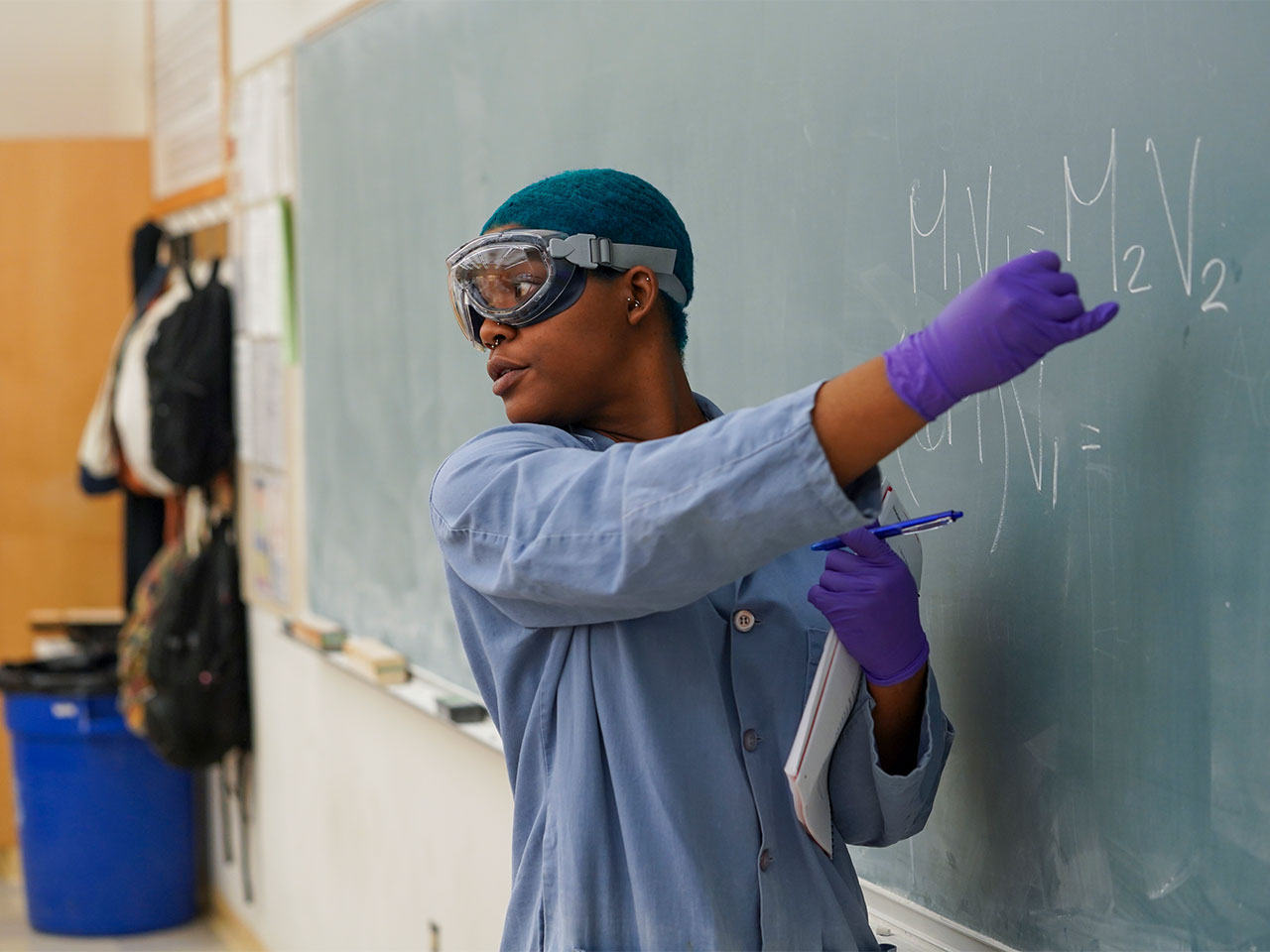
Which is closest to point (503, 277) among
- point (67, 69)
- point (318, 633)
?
point (318, 633)

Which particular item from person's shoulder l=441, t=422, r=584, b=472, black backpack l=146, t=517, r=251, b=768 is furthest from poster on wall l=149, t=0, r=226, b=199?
person's shoulder l=441, t=422, r=584, b=472

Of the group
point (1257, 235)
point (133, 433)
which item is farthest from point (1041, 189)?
point (133, 433)

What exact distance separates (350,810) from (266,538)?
75 cm

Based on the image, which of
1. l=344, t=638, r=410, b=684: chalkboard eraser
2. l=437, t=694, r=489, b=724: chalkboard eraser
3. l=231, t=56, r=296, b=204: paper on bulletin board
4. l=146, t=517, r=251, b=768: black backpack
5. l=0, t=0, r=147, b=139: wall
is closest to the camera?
l=437, t=694, r=489, b=724: chalkboard eraser

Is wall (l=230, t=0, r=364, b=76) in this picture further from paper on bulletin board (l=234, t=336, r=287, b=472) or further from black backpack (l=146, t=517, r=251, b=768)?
black backpack (l=146, t=517, r=251, b=768)

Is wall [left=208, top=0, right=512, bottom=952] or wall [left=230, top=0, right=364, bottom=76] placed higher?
wall [left=230, top=0, right=364, bottom=76]

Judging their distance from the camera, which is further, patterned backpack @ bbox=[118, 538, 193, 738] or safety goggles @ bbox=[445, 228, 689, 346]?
patterned backpack @ bbox=[118, 538, 193, 738]

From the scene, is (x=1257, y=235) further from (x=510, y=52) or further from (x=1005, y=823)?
(x=510, y=52)

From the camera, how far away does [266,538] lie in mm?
3324

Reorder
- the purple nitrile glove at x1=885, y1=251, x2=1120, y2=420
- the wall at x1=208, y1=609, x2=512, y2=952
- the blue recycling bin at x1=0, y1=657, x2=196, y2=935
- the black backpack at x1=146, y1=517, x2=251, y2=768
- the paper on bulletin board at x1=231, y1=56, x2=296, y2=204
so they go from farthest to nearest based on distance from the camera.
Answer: the blue recycling bin at x1=0, y1=657, x2=196, y2=935
the black backpack at x1=146, y1=517, x2=251, y2=768
the paper on bulletin board at x1=231, y1=56, x2=296, y2=204
the wall at x1=208, y1=609, x2=512, y2=952
the purple nitrile glove at x1=885, y1=251, x2=1120, y2=420

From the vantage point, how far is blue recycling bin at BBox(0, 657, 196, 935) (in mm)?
3748

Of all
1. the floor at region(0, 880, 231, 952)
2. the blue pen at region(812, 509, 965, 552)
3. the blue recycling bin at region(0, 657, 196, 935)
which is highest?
the blue pen at region(812, 509, 965, 552)

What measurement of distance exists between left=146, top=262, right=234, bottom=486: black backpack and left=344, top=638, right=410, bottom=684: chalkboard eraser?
→ 3.47 ft

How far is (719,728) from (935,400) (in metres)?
0.36
